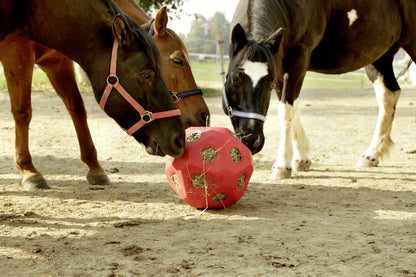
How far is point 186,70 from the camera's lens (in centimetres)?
397

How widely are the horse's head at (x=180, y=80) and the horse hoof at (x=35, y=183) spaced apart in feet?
5.10

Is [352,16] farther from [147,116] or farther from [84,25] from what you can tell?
[84,25]

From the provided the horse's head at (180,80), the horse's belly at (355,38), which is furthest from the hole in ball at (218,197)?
the horse's belly at (355,38)

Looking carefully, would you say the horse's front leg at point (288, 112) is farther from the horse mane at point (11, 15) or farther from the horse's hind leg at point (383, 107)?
the horse mane at point (11, 15)

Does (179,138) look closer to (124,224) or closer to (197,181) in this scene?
(197,181)

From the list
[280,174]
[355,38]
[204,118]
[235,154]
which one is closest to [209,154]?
[235,154]

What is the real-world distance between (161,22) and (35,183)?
76.1 inches

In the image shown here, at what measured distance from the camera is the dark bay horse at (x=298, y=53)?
3883mm

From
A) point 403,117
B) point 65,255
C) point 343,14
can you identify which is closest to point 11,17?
point 65,255

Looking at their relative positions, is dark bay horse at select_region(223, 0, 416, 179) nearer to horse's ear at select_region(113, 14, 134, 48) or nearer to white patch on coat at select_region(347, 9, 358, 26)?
white patch on coat at select_region(347, 9, 358, 26)

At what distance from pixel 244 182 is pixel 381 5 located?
298cm

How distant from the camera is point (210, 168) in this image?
3.26 meters

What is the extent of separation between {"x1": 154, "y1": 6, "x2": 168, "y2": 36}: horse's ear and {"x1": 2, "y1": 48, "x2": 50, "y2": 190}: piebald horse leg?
1155 mm

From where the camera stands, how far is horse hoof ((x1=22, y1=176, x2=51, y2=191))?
4285 mm
